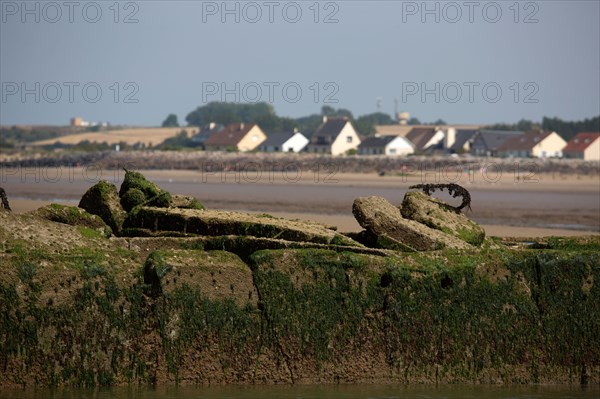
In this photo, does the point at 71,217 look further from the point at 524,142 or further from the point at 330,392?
the point at 524,142

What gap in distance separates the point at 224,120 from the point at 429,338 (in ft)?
599

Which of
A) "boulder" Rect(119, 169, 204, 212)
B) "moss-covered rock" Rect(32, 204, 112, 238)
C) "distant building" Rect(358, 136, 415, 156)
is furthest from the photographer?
"distant building" Rect(358, 136, 415, 156)

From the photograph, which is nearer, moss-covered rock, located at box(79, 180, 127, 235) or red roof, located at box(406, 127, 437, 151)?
moss-covered rock, located at box(79, 180, 127, 235)

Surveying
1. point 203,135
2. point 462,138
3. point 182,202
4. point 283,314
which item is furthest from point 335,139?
point 283,314

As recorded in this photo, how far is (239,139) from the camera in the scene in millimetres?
120562

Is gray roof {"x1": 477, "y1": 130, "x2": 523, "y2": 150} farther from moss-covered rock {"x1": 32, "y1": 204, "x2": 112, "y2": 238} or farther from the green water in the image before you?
the green water

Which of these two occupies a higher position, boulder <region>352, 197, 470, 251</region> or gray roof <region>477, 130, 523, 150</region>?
gray roof <region>477, 130, 523, 150</region>

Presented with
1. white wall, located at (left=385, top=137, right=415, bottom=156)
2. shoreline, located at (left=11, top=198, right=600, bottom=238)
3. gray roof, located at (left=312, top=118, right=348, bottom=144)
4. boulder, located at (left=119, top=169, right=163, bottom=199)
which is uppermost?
gray roof, located at (left=312, top=118, right=348, bottom=144)

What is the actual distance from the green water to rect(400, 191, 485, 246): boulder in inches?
65.8

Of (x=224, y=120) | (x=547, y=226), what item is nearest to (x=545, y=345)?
(x=547, y=226)

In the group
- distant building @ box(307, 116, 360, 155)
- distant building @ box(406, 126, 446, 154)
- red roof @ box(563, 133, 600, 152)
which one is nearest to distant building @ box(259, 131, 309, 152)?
distant building @ box(307, 116, 360, 155)

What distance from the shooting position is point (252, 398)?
7.70 meters

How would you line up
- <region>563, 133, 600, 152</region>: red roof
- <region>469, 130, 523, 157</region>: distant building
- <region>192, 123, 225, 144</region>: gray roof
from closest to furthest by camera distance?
<region>563, 133, 600, 152</region>: red roof, <region>469, 130, 523, 157</region>: distant building, <region>192, 123, 225, 144</region>: gray roof

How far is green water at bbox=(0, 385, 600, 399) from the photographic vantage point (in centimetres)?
761
